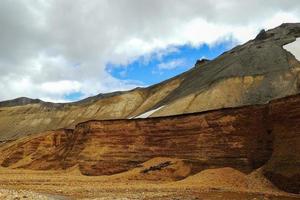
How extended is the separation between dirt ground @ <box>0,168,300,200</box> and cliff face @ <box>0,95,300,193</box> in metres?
2.22

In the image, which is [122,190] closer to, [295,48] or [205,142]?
[205,142]

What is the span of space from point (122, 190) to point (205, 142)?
31.8 ft

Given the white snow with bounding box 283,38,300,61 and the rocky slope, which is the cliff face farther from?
the white snow with bounding box 283,38,300,61

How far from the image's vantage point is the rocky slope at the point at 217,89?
7006 cm

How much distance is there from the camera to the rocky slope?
70062mm

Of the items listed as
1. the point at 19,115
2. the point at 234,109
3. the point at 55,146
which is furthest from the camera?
the point at 19,115

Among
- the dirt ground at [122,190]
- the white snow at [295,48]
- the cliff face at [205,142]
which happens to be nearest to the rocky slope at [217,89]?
the white snow at [295,48]

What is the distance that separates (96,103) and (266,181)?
83.3 metres

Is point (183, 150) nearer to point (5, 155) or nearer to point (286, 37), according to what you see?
point (5, 155)

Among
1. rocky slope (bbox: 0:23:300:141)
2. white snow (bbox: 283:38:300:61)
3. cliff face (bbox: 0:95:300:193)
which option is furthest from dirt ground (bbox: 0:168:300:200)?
white snow (bbox: 283:38:300:61)

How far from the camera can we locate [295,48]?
271 feet

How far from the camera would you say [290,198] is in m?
27.5

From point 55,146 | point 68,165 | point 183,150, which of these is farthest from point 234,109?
point 55,146

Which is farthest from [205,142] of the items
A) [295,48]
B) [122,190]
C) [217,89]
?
[295,48]
